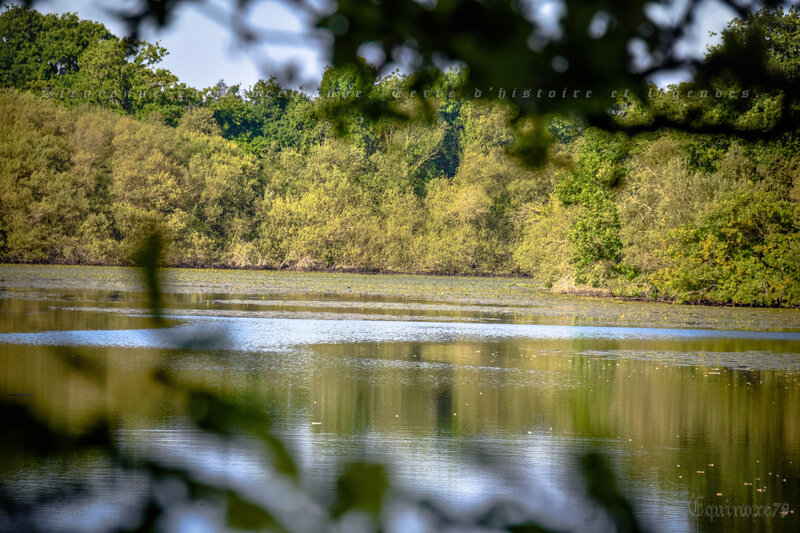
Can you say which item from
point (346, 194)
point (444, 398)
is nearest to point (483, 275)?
point (346, 194)

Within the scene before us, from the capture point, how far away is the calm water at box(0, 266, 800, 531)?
172 centimetres

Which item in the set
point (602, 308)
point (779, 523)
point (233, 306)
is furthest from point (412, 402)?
point (602, 308)

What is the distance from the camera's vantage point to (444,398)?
12047 millimetres

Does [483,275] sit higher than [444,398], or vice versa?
[483,275]

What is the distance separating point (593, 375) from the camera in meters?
14.8

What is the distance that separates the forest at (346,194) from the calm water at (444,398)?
187 inches

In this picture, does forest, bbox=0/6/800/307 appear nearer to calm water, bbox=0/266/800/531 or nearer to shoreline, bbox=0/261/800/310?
shoreline, bbox=0/261/800/310

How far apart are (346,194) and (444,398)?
48.2 meters

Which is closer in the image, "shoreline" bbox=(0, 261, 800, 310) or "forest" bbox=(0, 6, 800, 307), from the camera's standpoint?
"forest" bbox=(0, 6, 800, 307)

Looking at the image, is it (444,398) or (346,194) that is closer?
(444,398)

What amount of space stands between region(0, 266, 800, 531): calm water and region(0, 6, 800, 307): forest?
4.76 meters

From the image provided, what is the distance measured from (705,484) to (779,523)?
1040 mm

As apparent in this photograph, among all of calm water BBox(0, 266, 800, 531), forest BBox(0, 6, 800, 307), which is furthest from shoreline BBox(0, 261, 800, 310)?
calm water BBox(0, 266, 800, 531)

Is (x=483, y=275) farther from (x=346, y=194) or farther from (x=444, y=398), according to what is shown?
(x=444, y=398)
